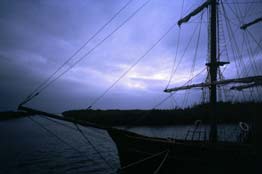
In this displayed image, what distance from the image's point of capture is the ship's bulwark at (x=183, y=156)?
973 cm

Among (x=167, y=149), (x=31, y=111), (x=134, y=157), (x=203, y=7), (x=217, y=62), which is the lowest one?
(x=134, y=157)

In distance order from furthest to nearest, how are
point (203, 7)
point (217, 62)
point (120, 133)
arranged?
point (203, 7)
point (217, 62)
point (120, 133)

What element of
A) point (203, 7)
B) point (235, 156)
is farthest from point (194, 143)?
point (203, 7)

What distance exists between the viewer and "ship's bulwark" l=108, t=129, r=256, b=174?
31.9 ft

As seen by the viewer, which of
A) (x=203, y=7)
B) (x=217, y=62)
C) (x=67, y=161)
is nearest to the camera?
(x=217, y=62)

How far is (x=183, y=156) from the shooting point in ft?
32.1

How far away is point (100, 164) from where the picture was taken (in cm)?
Answer: 1502

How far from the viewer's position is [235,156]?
10.0 metres

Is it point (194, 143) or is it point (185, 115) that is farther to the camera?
point (185, 115)

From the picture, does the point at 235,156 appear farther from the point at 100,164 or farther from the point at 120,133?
the point at 100,164

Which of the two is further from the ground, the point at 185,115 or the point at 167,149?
the point at 185,115

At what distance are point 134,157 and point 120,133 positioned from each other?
1.45m

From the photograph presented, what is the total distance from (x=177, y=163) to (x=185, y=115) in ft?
157

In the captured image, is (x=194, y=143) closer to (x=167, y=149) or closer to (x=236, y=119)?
(x=167, y=149)
